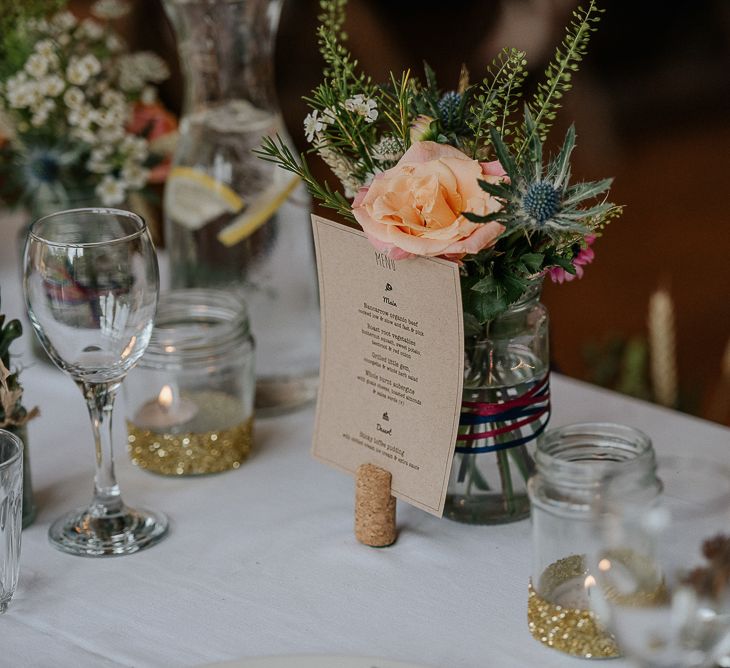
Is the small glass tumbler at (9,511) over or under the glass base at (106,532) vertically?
over

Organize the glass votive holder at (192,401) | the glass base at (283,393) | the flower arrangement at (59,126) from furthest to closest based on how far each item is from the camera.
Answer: the flower arrangement at (59,126) → the glass base at (283,393) → the glass votive holder at (192,401)

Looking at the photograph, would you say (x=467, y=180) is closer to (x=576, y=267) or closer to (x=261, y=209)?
(x=576, y=267)

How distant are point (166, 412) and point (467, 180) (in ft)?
1.31

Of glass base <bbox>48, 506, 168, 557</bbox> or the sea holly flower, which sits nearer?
the sea holly flower

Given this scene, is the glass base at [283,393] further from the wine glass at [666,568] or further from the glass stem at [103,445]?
the wine glass at [666,568]

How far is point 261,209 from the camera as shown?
1149 millimetres

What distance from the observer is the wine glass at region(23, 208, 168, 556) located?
2.56 feet

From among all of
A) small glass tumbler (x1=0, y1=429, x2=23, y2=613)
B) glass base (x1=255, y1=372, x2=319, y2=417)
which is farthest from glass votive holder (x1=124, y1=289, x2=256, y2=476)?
small glass tumbler (x1=0, y1=429, x2=23, y2=613)

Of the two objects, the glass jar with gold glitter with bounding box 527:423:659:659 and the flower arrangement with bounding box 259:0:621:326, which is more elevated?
the flower arrangement with bounding box 259:0:621:326

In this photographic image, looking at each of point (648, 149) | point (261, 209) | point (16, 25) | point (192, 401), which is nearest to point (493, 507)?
point (192, 401)

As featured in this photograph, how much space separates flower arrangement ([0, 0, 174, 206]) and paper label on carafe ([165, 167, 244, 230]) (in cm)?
10

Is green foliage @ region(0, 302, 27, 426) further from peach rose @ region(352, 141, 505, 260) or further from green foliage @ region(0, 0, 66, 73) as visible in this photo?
green foliage @ region(0, 0, 66, 73)

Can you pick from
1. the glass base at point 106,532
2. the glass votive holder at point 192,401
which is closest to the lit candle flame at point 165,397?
the glass votive holder at point 192,401

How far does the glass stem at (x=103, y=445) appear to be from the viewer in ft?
2.77
